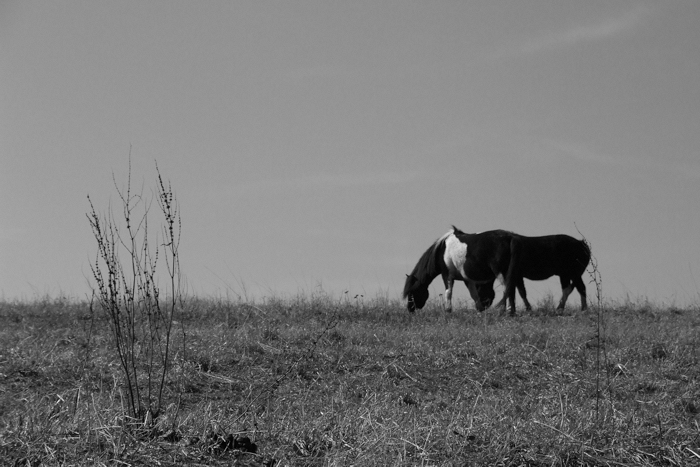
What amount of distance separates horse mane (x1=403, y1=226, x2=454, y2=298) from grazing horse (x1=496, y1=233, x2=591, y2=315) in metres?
1.82

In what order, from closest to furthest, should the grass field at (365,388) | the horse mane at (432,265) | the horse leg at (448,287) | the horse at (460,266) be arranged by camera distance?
the grass field at (365,388), the horse at (460,266), the horse leg at (448,287), the horse mane at (432,265)

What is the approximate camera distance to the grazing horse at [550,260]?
16.7 meters

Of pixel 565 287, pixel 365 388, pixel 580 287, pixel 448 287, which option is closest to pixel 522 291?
pixel 565 287

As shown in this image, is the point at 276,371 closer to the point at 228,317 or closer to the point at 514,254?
the point at 228,317

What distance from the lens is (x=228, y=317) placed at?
13.1m

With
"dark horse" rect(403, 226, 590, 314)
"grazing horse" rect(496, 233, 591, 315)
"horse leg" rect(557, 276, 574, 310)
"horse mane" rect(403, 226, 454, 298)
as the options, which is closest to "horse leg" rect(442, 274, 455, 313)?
"dark horse" rect(403, 226, 590, 314)

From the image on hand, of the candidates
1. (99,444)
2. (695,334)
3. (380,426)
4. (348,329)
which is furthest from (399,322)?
(99,444)

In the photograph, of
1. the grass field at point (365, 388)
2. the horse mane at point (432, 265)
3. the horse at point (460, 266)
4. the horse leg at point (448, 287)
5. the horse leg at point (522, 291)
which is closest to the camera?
the grass field at point (365, 388)

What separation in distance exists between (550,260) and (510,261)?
0.96 metres

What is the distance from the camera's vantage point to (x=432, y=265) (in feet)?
59.7

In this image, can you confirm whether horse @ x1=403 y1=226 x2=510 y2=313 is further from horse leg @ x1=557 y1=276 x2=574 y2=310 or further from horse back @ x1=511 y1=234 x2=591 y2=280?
horse leg @ x1=557 y1=276 x2=574 y2=310

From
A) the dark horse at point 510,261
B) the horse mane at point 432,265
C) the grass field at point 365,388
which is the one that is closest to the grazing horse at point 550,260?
the dark horse at point 510,261

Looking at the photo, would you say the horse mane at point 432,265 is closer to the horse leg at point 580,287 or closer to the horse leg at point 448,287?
the horse leg at point 448,287

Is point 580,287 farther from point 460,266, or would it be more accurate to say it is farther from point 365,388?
point 365,388
